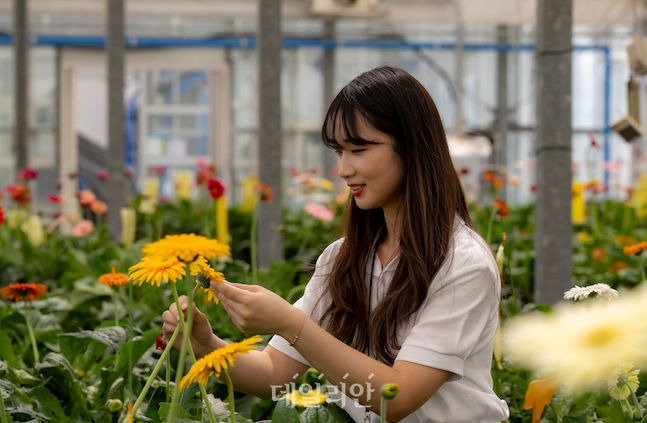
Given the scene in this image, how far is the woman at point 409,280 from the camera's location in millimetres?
1355

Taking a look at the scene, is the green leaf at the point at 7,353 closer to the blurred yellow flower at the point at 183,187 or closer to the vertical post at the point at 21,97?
the blurred yellow flower at the point at 183,187

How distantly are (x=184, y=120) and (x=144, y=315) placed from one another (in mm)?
9588

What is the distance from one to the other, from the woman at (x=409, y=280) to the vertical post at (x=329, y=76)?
8122mm

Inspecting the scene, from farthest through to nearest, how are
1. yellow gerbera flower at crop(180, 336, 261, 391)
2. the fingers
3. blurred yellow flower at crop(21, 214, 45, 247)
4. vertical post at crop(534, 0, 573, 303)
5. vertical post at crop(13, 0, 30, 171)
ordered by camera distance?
1. vertical post at crop(13, 0, 30, 171)
2. blurred yellow flower at crop(21, 214, 45, 247)
3. vertical post at crop(534, 0, 573, 303)
4. the fingers
5. yellow gerbera flower at crop(180, 336, 261, 391)

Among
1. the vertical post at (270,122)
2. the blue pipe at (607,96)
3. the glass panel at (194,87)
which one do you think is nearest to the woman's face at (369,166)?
the vertical post at (270,122)

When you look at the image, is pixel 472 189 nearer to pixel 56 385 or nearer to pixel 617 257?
pixel 617 257

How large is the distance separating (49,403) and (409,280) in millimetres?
668

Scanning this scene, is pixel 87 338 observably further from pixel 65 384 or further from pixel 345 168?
pixel 345 168

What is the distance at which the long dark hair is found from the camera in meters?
1.45

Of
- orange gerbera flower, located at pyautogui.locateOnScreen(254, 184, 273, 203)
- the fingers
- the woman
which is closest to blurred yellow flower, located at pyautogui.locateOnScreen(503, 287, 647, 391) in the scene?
the fingers

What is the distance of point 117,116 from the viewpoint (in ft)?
18.0

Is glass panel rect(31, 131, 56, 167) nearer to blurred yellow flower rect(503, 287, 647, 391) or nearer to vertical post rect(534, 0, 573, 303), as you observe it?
vertical post rect(534, 0, 573, 303)

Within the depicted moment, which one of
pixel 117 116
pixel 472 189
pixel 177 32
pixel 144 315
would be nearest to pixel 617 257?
pixel 144 315

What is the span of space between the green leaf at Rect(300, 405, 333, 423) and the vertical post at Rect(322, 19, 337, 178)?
823cm
